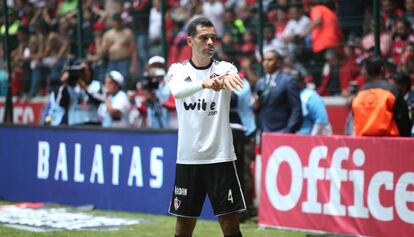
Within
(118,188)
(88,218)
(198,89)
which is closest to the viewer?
(198,89)

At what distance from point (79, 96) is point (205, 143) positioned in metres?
7.04

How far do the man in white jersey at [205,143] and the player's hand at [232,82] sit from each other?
524 millimetres

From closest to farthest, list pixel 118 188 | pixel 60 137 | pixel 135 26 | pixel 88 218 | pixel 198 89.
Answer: pixel 198 89 → pixel 88 218 → pixel 118 188 → pixel 60 137 → pixel 135 26

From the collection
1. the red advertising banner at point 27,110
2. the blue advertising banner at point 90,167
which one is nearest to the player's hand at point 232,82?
the blue advertising banner at point 90,167

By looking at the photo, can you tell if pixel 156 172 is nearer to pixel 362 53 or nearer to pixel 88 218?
pixel 88 218

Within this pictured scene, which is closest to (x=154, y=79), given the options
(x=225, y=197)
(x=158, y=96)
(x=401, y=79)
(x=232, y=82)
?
(x=158, y=96)

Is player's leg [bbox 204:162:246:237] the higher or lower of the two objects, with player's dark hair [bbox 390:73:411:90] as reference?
lower

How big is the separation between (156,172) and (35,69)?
6279 mm

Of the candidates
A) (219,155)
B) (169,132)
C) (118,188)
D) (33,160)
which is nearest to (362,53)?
Answer: (169,132)

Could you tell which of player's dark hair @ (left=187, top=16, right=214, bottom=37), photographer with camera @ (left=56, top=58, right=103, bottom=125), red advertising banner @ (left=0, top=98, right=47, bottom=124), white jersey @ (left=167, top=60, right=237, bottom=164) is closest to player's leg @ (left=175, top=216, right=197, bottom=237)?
white jersey @ (left=167, top=60, right=237, bottom=164)

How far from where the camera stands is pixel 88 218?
11.5 meters

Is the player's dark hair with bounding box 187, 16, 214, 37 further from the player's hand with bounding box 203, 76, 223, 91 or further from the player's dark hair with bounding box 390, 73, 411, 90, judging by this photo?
the player's dark hair with bounding box 390, 73, 411, 90

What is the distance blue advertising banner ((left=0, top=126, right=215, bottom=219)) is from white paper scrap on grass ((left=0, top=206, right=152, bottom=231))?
1.83 ft

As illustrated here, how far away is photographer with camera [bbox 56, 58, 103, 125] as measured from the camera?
1402 cm
